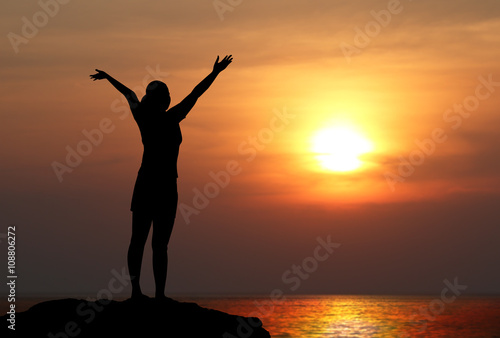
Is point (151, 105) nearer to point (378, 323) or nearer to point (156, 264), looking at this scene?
point (156, 264)

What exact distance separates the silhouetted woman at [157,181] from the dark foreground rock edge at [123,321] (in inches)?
21.3

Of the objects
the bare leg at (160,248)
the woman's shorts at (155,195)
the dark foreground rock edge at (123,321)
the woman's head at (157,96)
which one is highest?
the woman's head at (157,96)

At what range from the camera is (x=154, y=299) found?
1498cm

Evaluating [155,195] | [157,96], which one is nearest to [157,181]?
[155,195]

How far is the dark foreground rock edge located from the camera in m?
14.3

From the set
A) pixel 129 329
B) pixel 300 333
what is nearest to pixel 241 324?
pixel 129 329

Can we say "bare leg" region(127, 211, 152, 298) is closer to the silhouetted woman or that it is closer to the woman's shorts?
the silhouetted woman

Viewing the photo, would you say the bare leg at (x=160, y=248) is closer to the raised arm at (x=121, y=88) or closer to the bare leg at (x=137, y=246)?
the bare leg at (x=137, y=246)

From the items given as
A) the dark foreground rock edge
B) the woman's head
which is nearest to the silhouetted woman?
the woman's head

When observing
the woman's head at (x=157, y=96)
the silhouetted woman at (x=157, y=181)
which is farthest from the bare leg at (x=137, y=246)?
the woman's head at (x=157, y=96)

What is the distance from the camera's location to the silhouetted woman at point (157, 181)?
49.7ft

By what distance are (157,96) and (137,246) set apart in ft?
9.15

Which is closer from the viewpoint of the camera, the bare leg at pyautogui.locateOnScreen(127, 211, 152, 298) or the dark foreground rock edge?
the dark foreground rock edge

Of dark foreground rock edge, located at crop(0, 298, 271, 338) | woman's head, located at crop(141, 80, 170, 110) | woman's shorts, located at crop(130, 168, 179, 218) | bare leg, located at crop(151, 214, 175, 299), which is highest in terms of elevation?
woman's head, located at crop(141, 80, 170, 110)
